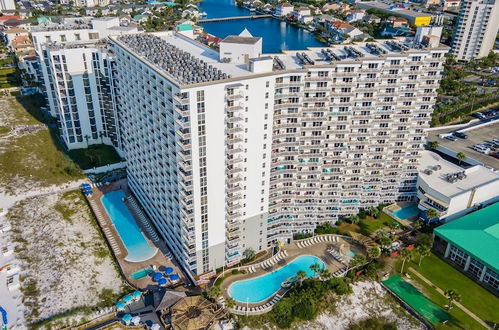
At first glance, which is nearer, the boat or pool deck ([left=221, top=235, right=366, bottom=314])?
the boat

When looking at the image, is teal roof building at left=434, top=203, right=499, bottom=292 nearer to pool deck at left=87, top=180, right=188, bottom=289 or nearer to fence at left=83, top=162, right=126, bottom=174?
pool deck at left=87, top=180, right=188, bottom=289

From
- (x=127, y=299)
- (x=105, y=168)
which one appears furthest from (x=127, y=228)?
(x=105, y=168)

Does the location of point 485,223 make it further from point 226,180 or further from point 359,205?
point 226,180

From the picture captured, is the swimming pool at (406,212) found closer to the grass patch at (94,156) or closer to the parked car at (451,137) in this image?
the parked car at (451,137)

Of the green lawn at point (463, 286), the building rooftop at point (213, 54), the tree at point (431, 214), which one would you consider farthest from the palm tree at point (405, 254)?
the building rooftop at point (213, 54)

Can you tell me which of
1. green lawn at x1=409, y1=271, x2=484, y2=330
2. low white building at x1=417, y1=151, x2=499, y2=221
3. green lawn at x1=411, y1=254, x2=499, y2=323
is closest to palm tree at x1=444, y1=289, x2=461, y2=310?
green lawn at x1=409, y1=271, x2=484, y2=330

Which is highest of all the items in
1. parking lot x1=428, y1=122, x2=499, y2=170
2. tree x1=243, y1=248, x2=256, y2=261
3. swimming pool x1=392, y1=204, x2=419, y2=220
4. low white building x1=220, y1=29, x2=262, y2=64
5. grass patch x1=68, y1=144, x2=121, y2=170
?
low white building x1=220, y1=29, x2=262, y2=64
